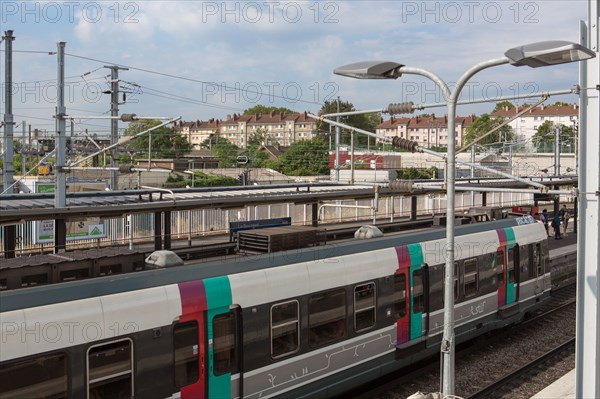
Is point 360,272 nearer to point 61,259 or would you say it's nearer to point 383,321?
point 383,321

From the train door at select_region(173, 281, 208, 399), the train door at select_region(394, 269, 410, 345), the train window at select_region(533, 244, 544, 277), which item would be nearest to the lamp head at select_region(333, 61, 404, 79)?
the train door at select_region(173, 281, 208, 399)

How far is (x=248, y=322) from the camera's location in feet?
30.3

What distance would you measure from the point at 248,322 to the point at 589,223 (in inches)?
188

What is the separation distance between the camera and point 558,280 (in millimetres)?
24828

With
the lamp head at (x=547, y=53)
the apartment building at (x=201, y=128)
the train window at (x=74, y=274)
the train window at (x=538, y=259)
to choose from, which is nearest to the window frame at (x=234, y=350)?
the train window at (x=74, y=274)

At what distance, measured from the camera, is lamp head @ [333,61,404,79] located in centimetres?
880

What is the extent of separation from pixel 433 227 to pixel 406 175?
47.4 m

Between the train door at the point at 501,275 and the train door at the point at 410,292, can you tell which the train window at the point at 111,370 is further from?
the train door at the point at 501,275

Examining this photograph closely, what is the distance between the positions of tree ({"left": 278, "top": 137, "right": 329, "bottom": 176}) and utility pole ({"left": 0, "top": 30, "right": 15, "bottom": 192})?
37187 millimetres

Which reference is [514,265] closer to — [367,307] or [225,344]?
[367,307]

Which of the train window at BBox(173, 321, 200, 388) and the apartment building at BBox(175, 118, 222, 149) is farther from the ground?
the apartment building at BBox(175, 118, 222, 149)

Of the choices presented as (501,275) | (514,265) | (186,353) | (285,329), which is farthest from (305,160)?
(186,353)

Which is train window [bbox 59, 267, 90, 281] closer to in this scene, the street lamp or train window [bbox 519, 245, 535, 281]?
the street lamp

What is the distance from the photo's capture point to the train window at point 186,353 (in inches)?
327
